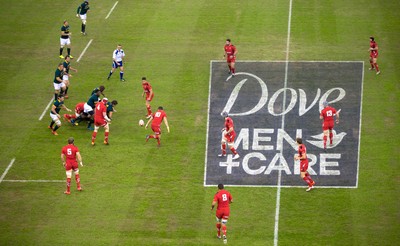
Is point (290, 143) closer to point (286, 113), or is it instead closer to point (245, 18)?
point (286, 113)

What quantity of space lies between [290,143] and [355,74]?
8838 millimetres

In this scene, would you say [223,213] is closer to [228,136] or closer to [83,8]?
[228,136]

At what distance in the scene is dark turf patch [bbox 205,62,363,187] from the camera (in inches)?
1474

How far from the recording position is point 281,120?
137 ft

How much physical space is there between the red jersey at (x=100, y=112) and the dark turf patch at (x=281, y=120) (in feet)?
17.4

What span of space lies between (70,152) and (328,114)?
12.2 metres

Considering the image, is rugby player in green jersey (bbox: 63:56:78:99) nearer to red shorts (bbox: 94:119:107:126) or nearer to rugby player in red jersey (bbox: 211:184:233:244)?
red shorts (bbox: 94:119:107:126)

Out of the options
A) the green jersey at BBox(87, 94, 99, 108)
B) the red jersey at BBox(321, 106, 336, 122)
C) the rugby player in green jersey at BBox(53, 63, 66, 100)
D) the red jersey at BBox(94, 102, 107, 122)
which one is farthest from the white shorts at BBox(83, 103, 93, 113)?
the red jersey at BBox(321, 106, 336, 122)

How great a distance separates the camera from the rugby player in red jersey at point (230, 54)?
45.8 metres

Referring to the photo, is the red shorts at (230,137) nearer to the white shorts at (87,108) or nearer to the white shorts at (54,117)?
the white shorts at (87,108)

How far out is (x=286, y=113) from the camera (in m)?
42.6

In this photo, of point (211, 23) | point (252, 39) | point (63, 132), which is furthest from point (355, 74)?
point (63, 132)

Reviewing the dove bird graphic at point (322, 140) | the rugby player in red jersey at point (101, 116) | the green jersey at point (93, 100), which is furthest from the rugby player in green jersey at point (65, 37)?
the dove bird graphic at point (322, 140)

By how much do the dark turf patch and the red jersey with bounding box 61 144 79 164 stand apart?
6.11 metres
